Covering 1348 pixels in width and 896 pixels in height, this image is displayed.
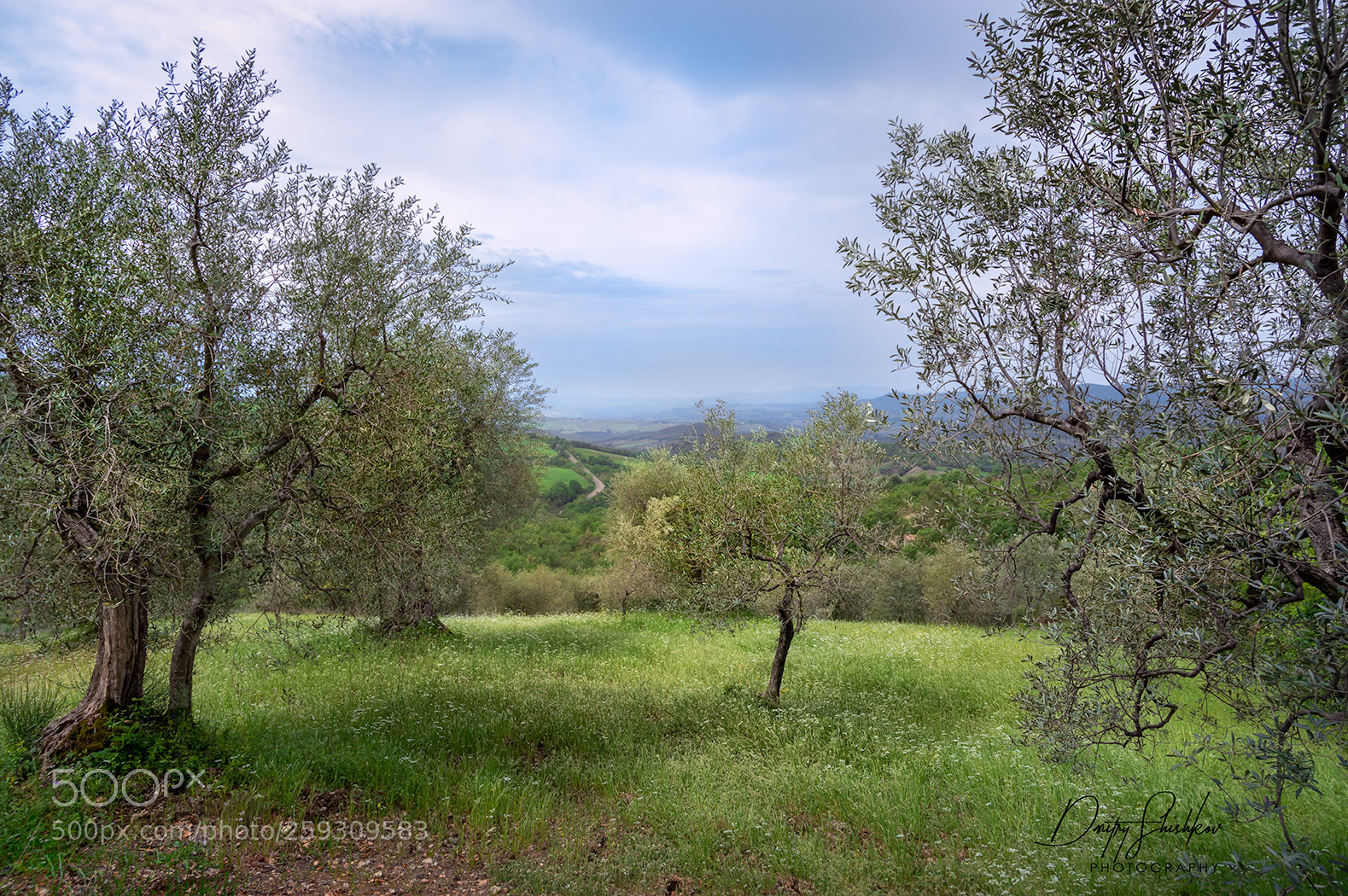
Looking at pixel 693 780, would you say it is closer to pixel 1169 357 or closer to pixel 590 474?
pixel 1169 357

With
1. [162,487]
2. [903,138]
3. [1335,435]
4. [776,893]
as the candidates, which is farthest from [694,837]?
[903,138]

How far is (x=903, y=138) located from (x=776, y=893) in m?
8.81

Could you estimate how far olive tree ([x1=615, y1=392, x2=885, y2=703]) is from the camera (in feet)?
40.4

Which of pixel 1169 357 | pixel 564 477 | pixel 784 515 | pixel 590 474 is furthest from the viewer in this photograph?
pixel 590 474

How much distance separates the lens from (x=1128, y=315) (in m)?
4.92

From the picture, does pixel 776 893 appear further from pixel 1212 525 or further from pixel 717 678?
pixel 717 678

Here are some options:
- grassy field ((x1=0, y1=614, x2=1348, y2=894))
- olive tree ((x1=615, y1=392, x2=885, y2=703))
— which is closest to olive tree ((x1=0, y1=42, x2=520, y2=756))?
grassy field ((x1=0, y1=614, x2=1348, y2=894))

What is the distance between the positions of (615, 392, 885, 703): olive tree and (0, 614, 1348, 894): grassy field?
246cm

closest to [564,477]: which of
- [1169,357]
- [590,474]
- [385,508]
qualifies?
[590,474]

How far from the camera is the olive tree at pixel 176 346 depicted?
678 cm
